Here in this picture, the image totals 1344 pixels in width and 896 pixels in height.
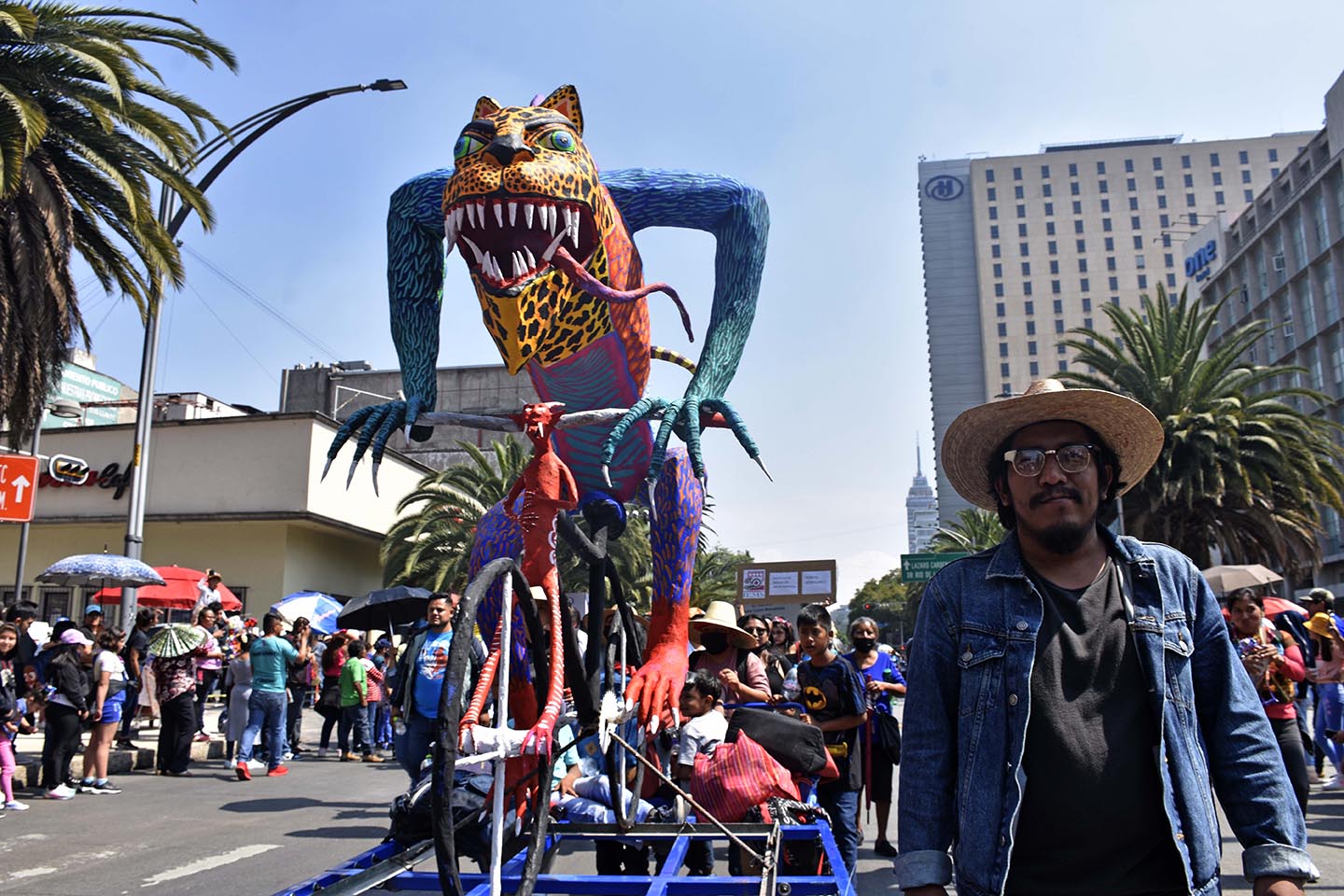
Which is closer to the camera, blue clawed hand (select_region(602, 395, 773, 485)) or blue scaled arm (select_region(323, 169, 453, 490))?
blue clawed hand (select_region(602, 395, 773, 485))

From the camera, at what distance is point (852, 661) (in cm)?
687

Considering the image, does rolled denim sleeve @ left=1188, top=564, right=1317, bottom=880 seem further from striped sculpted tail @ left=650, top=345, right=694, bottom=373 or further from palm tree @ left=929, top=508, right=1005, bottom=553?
palm tree @ left=929, top=508, right=1005, bottom=553

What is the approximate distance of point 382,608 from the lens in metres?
12.9

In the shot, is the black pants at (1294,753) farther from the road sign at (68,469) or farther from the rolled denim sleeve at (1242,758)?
the road sign at (68,469)

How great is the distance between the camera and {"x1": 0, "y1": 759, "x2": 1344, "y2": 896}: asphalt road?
18.7 ft

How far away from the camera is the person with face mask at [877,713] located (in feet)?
21.9

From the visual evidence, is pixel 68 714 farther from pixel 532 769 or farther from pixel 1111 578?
pixel 1111 578

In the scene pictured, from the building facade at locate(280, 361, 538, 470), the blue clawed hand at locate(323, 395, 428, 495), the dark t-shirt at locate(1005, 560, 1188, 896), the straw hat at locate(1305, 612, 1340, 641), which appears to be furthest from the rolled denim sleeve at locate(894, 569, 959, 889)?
the building facade at locate(280, 361, 538, 470)

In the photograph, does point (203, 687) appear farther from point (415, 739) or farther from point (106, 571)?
point (415, 739)

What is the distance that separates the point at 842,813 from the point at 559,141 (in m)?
3.81

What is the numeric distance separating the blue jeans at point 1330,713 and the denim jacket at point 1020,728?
7860 millimetres

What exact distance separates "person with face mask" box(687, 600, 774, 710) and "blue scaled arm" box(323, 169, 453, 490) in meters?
2.96

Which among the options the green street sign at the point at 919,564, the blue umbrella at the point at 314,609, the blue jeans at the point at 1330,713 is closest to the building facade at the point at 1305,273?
the green street sign at the point at 919,564

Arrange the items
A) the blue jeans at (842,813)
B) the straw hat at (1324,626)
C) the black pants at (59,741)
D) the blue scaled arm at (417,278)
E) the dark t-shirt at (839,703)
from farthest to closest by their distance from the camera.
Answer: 1. the black pants at (59,741)
2. the straw hat at (1324,626)
3. the dark t-shirt at (839,703)
4. the blue jeans at (842,813)
5. the blue scaled arm at (417,278)
